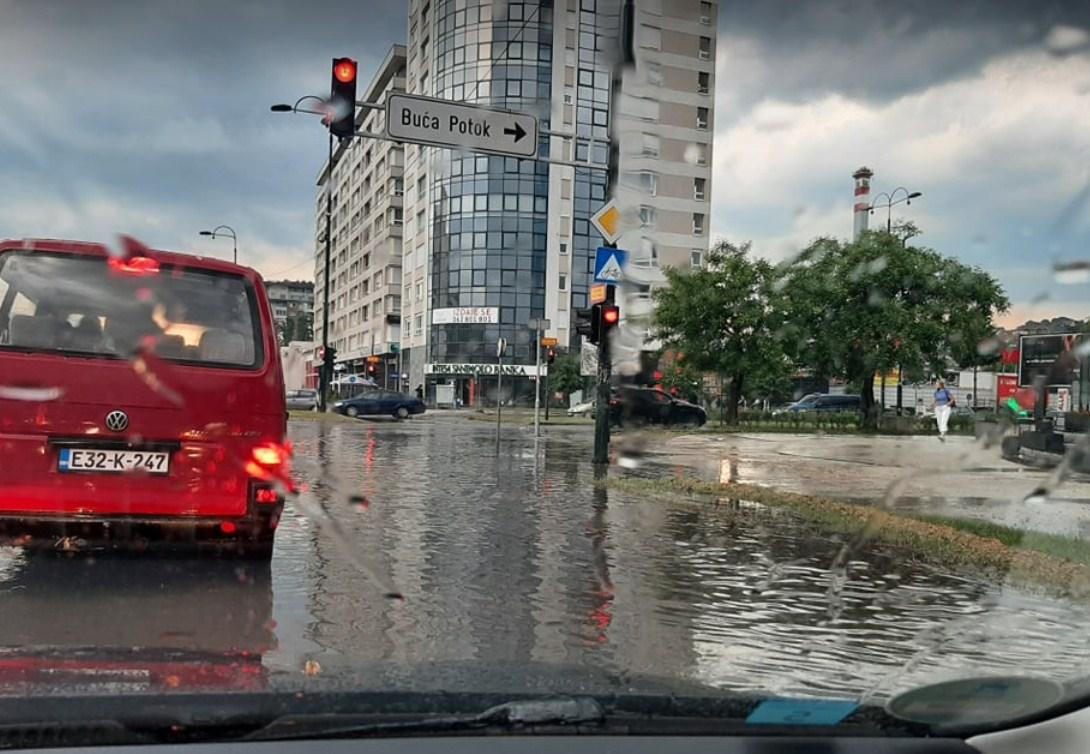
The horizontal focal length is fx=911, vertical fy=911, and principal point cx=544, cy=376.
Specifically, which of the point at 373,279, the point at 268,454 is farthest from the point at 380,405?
the point at 373,279

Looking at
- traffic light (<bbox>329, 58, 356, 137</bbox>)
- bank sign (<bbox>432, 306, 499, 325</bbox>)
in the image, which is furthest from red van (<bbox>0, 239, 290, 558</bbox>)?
bank sign (<bbox>432, 306, 499, 325</bbox>)

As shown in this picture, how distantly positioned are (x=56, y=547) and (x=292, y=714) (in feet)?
16.4

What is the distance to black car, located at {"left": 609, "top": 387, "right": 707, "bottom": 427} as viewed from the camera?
60.1ft

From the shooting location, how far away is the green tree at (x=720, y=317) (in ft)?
99.5

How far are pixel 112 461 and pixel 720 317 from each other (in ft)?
90.0

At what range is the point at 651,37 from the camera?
9.06 meters

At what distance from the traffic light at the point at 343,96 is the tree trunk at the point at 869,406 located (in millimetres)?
9911

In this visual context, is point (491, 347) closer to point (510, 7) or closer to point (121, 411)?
point (510, 7)

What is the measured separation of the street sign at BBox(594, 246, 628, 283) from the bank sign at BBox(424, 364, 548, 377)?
3798 cm

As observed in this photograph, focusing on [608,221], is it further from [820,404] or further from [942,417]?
[820,404]

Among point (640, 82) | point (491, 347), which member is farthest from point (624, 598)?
point (491, 347)

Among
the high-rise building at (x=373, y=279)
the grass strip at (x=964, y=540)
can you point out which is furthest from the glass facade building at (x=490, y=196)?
the grass strip at (x=964, y=540)

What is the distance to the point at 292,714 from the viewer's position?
204 cm

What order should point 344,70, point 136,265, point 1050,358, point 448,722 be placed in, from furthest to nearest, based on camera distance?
point 344,70 → point 136,265 → point 1050,358 → point 448,722
